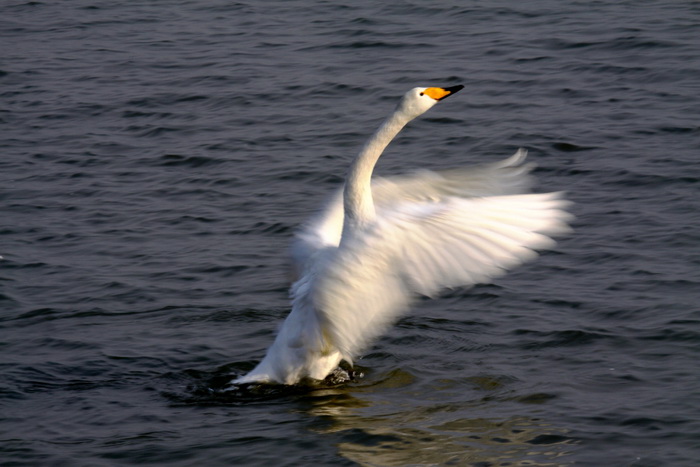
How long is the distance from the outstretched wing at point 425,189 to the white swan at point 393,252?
0.03 feet

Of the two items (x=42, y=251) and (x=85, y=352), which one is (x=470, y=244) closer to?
(x=85, y=352)

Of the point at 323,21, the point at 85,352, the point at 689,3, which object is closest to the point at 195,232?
the point at 85,352

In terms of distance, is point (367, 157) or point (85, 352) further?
point (85, 352)

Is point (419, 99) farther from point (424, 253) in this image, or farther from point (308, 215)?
point (308, 215)

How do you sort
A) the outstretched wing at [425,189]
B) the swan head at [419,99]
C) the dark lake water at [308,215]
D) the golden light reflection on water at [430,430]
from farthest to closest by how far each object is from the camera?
the outstretched wing at [425,189]
the swan head at [419,99]
the dark lake water at [308,215]
the golden light reflection on water at [430,430]

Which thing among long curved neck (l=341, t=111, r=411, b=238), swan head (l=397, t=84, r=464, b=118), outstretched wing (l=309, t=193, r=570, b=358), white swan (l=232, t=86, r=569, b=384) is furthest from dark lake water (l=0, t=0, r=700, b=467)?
swan head (l=397, t=84, r=464, b=118)

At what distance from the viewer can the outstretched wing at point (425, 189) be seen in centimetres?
824

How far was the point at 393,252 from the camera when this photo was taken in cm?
661

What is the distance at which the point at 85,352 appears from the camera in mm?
8578

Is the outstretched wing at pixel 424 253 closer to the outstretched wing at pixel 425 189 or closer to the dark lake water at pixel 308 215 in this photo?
the dark lake water at pixel 308 215

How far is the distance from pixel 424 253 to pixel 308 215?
15.0 ft

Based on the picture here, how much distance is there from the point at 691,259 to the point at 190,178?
5.34 metres

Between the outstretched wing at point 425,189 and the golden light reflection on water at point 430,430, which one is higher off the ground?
the outstretched wing at point 425,189

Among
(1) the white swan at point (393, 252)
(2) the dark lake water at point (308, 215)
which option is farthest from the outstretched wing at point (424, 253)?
(2) the dark lake water at point (308, 215)
